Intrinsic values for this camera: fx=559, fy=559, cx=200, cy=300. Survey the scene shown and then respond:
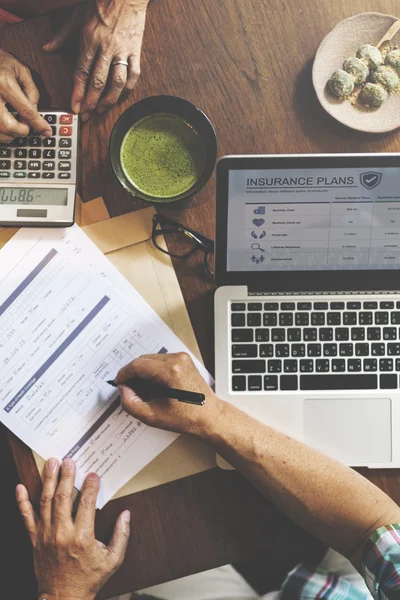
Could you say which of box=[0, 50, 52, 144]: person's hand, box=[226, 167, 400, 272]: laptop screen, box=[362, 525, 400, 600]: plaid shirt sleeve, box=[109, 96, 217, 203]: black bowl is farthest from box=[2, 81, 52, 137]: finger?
box=[362, 525, 400, 600]: plaid shirt sleeve

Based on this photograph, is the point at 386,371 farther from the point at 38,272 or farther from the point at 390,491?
the point at 38,272

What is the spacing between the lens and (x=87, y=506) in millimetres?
772

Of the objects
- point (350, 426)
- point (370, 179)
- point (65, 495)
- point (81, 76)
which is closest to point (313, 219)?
point (370, 179)

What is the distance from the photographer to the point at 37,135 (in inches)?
31.1

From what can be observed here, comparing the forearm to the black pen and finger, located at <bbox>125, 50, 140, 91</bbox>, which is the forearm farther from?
finger, located at <bbox>125, 50, 140, 91</bbox>

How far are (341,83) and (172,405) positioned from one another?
0.49 m

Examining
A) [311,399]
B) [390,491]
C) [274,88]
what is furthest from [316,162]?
[390,491]

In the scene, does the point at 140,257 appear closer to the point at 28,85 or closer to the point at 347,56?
the point at 28,85

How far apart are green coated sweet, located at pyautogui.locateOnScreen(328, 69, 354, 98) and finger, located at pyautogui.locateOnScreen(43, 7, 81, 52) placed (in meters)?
0.38

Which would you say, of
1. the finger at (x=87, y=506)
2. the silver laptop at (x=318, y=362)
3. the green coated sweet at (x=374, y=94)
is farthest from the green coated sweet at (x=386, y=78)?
the finger at (x=87, y=506)

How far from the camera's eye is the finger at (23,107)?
30.4 inches

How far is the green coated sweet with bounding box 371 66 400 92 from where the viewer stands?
767 mm

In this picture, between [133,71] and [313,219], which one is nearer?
[313,219]

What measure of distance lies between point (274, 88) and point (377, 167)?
232 mm
